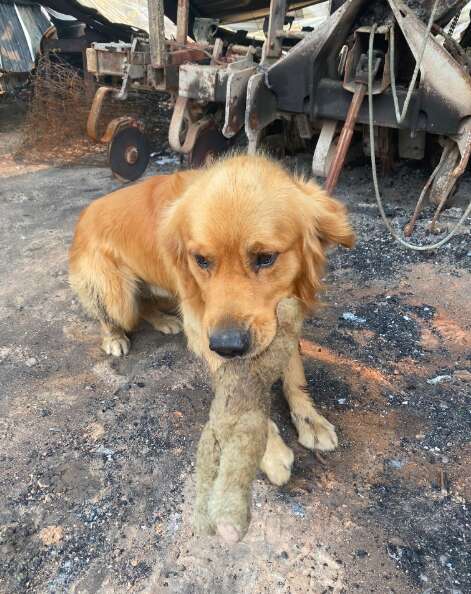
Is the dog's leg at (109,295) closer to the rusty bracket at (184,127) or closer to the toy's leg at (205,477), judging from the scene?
the toy's leg at (205,477)

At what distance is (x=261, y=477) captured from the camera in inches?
99.2

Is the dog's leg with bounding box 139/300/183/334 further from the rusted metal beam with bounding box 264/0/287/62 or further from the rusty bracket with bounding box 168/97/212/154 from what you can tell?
the rusted metal beam with bounding box 264/0/287/62

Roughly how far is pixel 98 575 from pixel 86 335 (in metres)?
2.07

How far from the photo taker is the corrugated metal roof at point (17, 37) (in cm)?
991

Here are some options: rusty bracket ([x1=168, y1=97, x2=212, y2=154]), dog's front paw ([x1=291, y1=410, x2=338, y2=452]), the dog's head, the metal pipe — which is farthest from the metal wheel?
dog's front paw ([x1=291, y1=410, x2=338, y2=452])

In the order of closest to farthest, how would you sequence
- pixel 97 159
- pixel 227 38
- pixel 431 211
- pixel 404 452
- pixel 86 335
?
pixel 404 452 < pixel 86 335 < pixel 431 211 < pixel 97 159 < pixel 227 38

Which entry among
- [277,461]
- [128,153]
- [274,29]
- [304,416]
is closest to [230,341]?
[277,461]

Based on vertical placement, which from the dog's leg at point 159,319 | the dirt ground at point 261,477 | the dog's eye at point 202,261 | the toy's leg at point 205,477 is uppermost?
the dog's eye at point 202,261

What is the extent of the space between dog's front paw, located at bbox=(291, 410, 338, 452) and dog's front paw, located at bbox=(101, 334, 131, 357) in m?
1.46

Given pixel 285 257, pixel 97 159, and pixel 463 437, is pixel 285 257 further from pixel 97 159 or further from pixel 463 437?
pixel 97 159

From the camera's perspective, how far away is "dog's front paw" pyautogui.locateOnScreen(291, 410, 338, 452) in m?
2.66

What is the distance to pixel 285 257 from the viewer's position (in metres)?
2.31

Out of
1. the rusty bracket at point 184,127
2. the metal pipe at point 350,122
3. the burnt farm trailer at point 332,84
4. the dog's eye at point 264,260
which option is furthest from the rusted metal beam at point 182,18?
the dog's eye at point 264,260

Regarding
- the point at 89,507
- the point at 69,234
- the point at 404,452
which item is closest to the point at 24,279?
the point at 69,234
